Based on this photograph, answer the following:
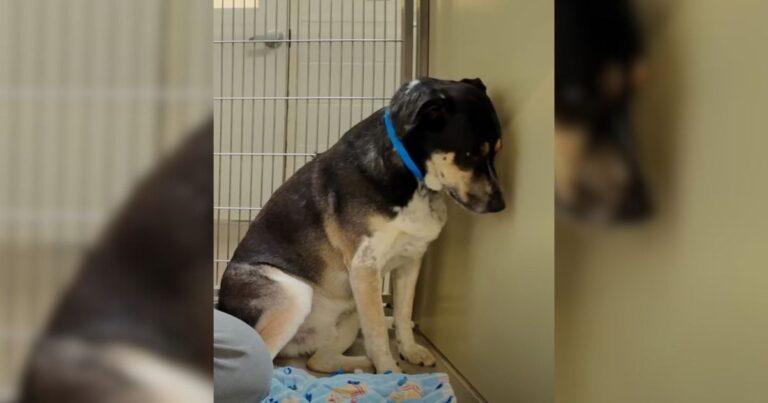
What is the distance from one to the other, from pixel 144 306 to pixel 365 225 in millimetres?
1034

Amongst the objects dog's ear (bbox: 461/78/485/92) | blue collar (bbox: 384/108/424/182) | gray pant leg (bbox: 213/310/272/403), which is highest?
dog's ear (bbox: 461/78/485/92)

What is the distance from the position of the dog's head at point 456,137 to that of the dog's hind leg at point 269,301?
0.38 m

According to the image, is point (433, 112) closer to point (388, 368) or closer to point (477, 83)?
point (477, 83)

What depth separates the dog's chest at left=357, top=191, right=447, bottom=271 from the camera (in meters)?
1.30

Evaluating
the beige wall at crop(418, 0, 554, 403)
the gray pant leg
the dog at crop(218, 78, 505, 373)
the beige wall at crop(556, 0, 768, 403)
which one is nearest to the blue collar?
the dog at crop(218, 78, 505, 373)

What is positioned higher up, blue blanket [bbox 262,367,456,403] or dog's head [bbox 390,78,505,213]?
dog's head [bbox 390,78,505,213]

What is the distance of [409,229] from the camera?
4.29 ft

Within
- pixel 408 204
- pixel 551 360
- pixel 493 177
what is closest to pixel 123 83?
pixel 551 360

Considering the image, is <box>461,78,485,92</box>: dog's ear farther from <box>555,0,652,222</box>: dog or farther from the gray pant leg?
the gray pant leg

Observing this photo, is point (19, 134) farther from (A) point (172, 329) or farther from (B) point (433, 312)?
(B) point (433, 312)

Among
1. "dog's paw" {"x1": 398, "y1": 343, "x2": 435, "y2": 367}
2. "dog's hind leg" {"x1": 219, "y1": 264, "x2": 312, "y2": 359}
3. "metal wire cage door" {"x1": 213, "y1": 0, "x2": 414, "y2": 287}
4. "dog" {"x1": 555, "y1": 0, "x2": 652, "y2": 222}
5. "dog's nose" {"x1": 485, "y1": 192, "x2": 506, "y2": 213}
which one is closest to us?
"dog" {"x1": 555, "y1": 0, "x2": 652, "y2": 222}

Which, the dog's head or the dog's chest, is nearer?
the dog's head

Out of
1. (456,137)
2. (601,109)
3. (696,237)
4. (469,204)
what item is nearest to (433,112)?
(456,137)

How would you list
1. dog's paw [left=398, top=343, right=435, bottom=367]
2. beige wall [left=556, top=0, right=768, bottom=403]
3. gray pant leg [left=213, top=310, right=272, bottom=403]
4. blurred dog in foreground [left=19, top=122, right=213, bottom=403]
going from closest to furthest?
blurred dog in foreground [left=19, top=122, right=213, bottom=403] < beige wall [left=556, top=0, right=768, bottom=403] < gray pant leg [left=213, top=310, right=272, bottom=403] < dog's paw [left=398, top=343, right=435, bottom=367]
